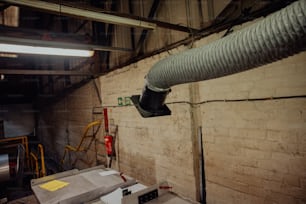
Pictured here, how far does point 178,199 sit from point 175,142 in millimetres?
1039

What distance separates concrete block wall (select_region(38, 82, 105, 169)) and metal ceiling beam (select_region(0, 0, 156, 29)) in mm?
2995

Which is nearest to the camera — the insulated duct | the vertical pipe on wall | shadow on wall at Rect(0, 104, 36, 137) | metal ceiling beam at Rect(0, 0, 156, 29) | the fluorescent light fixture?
the insulated duct

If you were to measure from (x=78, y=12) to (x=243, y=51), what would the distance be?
4.58 ft

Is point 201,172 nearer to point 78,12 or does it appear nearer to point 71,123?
point 78,12

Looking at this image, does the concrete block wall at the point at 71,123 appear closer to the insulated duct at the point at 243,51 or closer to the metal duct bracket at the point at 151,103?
the metal duct bracket at the point at 151,103

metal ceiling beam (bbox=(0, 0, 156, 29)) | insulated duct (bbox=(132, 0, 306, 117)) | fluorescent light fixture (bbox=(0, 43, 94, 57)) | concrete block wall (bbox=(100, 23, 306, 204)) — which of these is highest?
metal ceiling beam (bbox=(0, 0, 156, 29))

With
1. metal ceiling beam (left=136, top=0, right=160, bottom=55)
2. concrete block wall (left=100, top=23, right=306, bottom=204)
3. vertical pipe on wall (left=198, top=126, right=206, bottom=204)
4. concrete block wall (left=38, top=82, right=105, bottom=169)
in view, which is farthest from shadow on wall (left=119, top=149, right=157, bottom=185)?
metal ceiling beam (left=136, top=0, right=160, bottom=55)

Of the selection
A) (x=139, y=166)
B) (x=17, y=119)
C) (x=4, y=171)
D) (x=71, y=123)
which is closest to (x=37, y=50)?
(x=139, y=166)

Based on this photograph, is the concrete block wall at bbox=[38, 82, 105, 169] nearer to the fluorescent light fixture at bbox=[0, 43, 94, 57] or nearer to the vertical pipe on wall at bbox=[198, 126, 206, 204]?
the fluorescent light fixture at bbox=[0, 43, 94, 57]

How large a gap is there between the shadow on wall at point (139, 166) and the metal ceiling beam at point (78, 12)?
207cm

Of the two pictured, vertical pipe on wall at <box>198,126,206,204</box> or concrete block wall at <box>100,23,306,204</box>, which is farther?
vertical pipe on wall at <box>198,126,206,204</box>

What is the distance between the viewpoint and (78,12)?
5.60ft

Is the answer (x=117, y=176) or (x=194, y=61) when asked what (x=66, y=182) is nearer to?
(x=117, y=176)

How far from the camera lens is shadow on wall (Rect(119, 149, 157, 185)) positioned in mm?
3191
